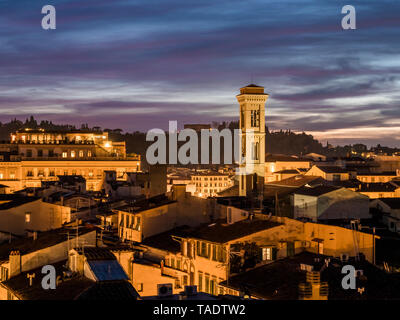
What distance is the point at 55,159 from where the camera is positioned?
310 ft

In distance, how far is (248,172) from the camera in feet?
238

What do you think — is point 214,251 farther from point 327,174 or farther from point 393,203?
point 327,174

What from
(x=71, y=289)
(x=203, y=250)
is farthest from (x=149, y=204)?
(x=71, y=289)

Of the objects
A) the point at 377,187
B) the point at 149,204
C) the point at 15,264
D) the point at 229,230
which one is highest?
the point at 149,204

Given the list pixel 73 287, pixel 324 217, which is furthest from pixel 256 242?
pixel 324 217

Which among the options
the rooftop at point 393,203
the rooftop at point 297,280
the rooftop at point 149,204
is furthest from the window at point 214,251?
the rooftop at point 393,203

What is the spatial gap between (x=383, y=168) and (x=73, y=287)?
88238 mm

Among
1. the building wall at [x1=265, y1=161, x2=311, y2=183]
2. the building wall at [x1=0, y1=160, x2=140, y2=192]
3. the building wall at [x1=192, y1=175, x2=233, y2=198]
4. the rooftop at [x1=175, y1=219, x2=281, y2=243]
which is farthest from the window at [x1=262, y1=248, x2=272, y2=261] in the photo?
the building wall at [x1=192, y1=175, x2=233, y2=198]

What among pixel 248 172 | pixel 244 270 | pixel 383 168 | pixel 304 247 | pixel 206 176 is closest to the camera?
pixel 244 270

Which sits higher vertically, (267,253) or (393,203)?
(267,253)

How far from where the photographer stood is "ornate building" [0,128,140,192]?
90.8 m

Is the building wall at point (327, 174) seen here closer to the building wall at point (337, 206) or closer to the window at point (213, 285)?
the building wall at point (337, 206)

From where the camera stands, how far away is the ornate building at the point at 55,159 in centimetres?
9081
